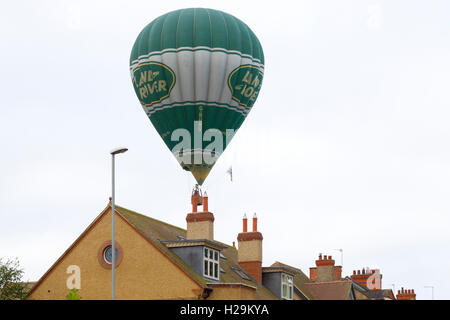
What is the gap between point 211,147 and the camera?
5191 cm

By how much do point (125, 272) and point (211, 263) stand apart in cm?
488

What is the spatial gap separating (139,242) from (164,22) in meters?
11.7

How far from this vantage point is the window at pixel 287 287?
6028cm

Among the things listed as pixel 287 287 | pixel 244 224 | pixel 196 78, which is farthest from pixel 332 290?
pixel 196 78

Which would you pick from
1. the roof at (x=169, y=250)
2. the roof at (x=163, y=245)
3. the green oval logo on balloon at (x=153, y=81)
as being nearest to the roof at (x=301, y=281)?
the roof at (x=169, y=250)

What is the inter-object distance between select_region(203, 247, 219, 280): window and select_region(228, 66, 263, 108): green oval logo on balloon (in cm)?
833

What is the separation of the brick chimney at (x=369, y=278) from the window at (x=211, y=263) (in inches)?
1159

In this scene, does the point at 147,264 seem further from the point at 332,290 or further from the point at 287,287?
the point at 332,290

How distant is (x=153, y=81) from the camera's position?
50.9 metres

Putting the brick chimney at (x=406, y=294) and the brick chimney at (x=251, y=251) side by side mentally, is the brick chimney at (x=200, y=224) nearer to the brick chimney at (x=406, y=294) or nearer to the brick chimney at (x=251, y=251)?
the brick chimney at (x=251, y=251)

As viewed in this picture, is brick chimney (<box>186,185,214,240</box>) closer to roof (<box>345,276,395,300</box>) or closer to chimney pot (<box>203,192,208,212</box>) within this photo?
chimney pot (<box>203,192,208,212</box>)
